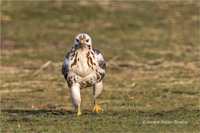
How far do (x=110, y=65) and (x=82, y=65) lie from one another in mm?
8646

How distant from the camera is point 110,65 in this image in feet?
59.7

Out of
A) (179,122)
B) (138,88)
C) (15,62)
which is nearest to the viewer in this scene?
(179,122)

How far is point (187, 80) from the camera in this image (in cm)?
1539

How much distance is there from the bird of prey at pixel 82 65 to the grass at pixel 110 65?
662 millimetres

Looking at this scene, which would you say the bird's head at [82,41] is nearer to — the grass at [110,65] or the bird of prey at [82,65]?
the bird of prey at [82,65]

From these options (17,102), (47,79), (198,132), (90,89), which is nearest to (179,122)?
(198,132)

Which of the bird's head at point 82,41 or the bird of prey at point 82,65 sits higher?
the bird's head at point 82,41

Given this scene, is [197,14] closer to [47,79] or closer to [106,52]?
[106,52]

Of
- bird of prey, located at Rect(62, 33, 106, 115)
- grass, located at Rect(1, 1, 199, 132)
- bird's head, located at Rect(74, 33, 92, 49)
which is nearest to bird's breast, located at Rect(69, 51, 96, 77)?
bird of prey, located at Rect(62, 33, 106, 115)

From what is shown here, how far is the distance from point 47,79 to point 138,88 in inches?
124

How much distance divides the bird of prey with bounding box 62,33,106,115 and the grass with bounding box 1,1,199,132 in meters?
0.66

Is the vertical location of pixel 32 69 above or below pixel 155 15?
below

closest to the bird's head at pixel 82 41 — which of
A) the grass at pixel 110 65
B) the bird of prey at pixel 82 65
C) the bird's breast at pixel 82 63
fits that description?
the bird of prey at pixel 82 65

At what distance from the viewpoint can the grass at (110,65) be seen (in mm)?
9375
